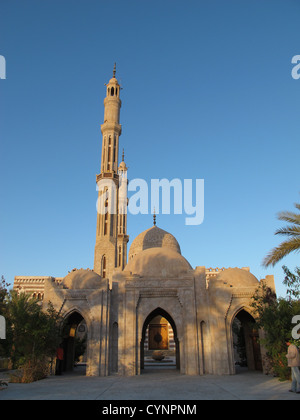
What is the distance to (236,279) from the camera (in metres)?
19.0

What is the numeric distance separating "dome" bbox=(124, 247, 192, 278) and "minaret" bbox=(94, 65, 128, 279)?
368 inches

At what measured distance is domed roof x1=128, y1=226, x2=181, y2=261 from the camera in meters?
27.0

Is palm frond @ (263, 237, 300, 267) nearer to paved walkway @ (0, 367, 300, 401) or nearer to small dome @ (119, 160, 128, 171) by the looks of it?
paved walkway @ (0, 367, 300, 401)

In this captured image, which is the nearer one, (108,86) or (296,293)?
(296,293)

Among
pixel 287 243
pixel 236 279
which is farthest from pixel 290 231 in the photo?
pixel 236 279

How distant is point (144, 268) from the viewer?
1962 centimetres

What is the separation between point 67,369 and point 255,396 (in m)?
13.8

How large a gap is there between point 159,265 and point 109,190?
1375cm

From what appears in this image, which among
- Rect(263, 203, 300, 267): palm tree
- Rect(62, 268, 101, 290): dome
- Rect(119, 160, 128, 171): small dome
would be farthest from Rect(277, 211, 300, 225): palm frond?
Rect(119, 160, 128, 171): small dome

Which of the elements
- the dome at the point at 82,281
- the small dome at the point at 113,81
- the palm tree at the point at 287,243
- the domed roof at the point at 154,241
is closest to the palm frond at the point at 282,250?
the palm tree at the point at 287,243

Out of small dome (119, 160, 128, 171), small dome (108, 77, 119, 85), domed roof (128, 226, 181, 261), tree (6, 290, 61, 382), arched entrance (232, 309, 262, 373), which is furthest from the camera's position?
small dome (119, 160, 128, 171)

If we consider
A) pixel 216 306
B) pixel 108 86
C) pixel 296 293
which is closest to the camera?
pixel 296 293
